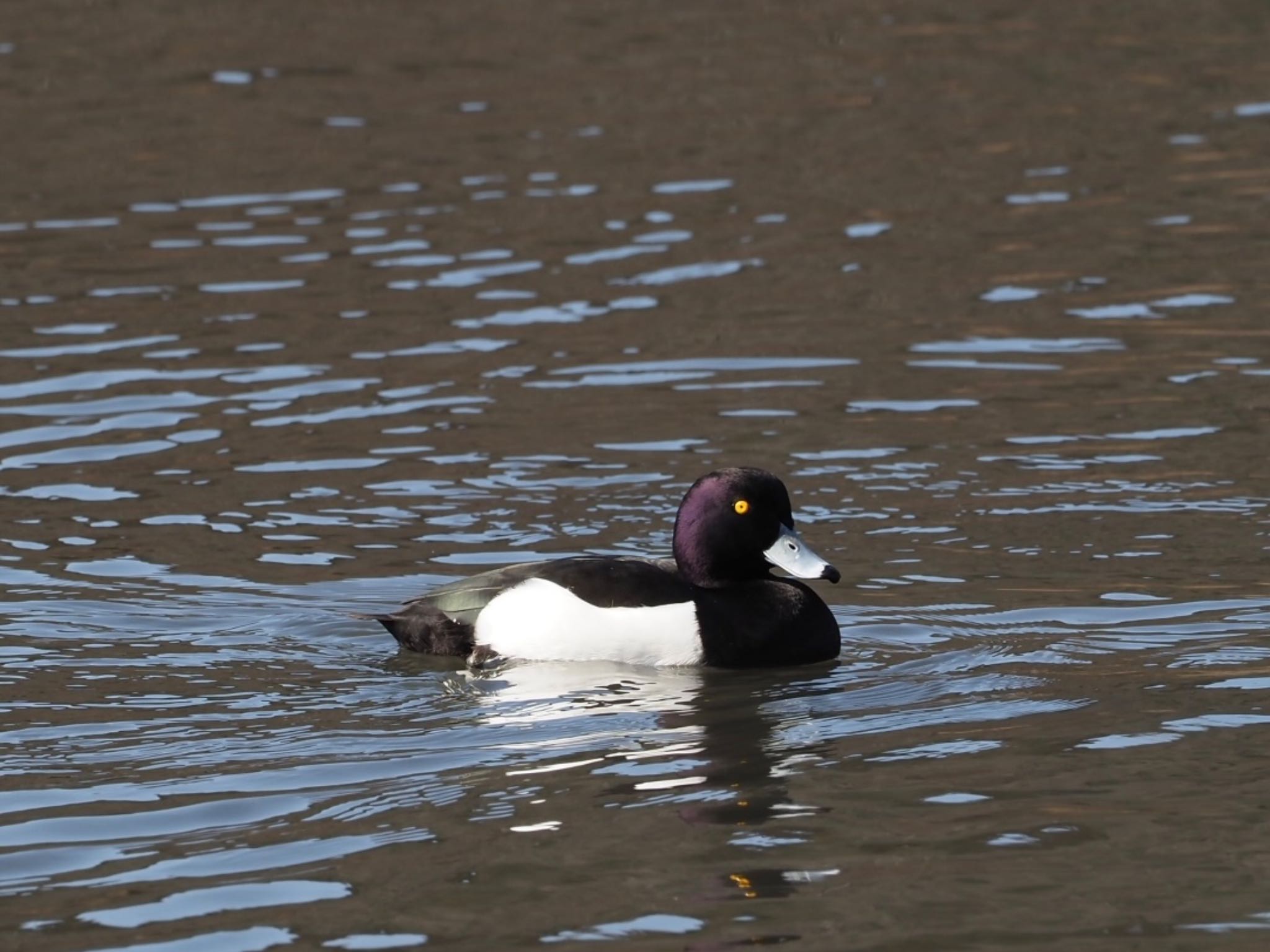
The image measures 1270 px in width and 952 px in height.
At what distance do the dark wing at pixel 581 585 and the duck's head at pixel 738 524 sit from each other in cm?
20

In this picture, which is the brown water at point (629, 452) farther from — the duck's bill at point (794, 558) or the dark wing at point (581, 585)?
the duck's bill at point (794, 558)

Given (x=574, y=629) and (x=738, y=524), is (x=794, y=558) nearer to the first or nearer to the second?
(x=738, y=524)

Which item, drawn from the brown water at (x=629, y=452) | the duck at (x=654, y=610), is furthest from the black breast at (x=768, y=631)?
the brown water at (x=629, y=452)

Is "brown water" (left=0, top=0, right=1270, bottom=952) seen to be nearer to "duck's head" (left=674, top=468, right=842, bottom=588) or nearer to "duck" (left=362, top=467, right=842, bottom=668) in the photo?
"duck" (left=362, top=467, right=842, bottom=668)

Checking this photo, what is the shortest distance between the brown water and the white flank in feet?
0.35

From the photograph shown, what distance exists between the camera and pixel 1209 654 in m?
8.41

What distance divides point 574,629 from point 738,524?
789 mm

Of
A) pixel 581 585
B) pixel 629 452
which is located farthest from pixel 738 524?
pixel 629 452

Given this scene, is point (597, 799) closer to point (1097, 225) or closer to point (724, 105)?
point (1097, 225)

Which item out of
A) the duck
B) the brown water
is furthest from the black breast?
the brown water

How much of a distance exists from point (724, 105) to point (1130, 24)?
14.9 ft

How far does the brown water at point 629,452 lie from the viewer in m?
6.48

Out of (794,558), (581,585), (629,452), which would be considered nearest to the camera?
(581,585)

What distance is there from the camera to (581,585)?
28.8 ft
